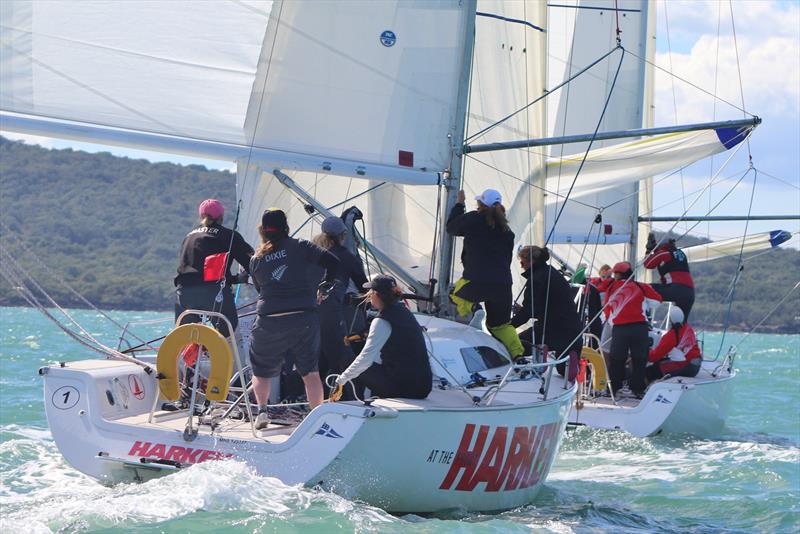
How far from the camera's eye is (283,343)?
301 inches

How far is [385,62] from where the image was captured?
393 inches

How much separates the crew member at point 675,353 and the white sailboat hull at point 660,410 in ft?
0.61

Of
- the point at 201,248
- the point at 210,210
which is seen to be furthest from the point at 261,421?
the point at 210,210

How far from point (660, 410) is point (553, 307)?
2.60 m

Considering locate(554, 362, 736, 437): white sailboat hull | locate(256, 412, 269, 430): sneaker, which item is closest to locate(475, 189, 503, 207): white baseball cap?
locate(256, 412, 269, 430): sneaker

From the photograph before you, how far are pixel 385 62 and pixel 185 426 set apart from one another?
147 inches

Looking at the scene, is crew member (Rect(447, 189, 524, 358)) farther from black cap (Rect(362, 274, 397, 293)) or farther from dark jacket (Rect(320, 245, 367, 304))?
black cap (Rect(362, 274, 397, 293))

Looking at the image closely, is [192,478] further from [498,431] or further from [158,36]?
[158,36]

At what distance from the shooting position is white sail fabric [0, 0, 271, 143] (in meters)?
8.34

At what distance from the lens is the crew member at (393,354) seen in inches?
303

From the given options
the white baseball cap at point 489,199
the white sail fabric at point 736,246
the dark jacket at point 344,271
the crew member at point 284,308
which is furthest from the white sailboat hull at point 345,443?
the white sail fabric at point 736,246

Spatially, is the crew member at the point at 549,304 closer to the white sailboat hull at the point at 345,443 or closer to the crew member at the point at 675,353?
the white sailboat hull at the point at 345,443

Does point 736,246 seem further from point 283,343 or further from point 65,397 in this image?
point 65,397

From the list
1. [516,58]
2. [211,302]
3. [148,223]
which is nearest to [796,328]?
[148,223]
